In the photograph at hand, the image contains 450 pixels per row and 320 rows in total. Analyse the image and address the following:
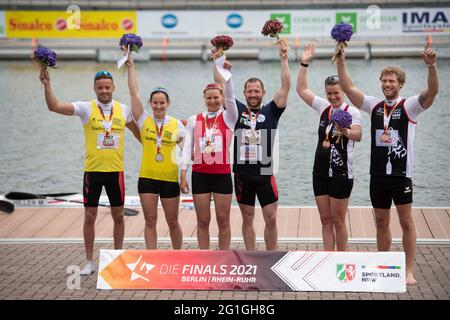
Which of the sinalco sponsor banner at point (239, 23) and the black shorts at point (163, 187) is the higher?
the sinalco sponsor banner at point (239, 23)

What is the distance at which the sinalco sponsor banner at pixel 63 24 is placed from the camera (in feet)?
148

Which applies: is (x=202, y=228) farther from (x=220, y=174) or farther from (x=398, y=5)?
(x=398, y=5)

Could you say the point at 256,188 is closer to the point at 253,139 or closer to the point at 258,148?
the point at 258,148

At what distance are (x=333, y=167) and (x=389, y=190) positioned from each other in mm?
700

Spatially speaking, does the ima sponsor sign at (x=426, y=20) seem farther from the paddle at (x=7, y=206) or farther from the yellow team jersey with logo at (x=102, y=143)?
the yellow team jersey with logo at (x=102, y=143)

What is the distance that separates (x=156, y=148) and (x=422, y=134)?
16.0 meters

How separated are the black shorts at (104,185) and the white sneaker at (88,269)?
0.68 m

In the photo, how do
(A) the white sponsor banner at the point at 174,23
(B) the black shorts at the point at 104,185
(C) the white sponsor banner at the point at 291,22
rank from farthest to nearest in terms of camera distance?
1. (A) the white sponsor banner at the point at 174,23
2. (C) the white sponsor banner at the point at 291,22
3. (B) the black shorts at the point at 104,185

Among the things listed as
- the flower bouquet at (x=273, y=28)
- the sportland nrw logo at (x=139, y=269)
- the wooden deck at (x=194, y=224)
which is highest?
the flower bouquet at (x=273, y=28)

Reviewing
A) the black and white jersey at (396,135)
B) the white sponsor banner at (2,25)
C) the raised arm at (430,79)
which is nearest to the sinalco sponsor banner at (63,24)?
the white sponsor banner at (2,25)

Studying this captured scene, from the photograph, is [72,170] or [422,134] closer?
[72,170]

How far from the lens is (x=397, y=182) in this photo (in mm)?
10156

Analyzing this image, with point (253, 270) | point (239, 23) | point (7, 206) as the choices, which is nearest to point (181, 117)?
point (7, 206)
